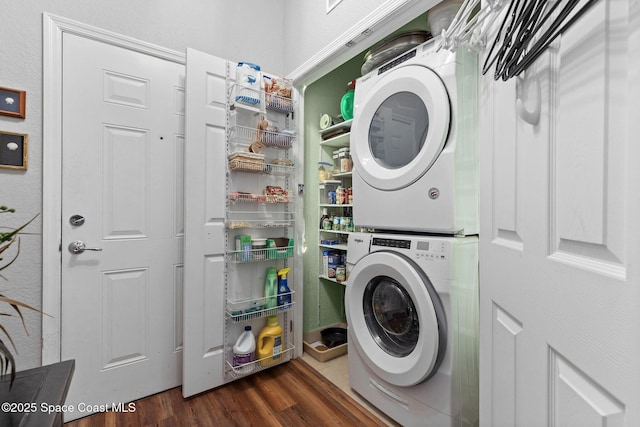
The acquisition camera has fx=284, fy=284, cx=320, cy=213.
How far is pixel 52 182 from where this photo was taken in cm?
139

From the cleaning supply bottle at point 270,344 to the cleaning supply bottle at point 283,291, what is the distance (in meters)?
0.13

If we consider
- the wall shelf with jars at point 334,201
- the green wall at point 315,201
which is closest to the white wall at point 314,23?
the green wall at point 315,201

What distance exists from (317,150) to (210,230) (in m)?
1.09

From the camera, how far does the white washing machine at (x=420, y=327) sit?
3.89 ft

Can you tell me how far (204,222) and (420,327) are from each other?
128cm

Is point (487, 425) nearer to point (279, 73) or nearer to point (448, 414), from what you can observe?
point (448, 414)

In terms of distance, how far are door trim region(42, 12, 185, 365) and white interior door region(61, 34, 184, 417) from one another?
0.09 feet

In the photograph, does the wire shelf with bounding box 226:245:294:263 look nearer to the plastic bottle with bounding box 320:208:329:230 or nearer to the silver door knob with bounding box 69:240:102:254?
the plastic bottle with bounding box 320:208:329:230

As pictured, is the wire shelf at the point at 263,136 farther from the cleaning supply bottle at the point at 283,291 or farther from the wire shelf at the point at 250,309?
the wire shelf at the point at 250,309

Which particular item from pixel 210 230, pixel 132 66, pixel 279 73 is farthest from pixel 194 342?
pixel 279 73

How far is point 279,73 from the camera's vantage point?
2.12 m

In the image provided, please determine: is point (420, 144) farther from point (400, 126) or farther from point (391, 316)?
point (391, 316)

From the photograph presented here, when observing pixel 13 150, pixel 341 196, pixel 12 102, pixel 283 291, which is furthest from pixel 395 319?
pixel 12 102

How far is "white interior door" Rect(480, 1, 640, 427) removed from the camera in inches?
16.2
